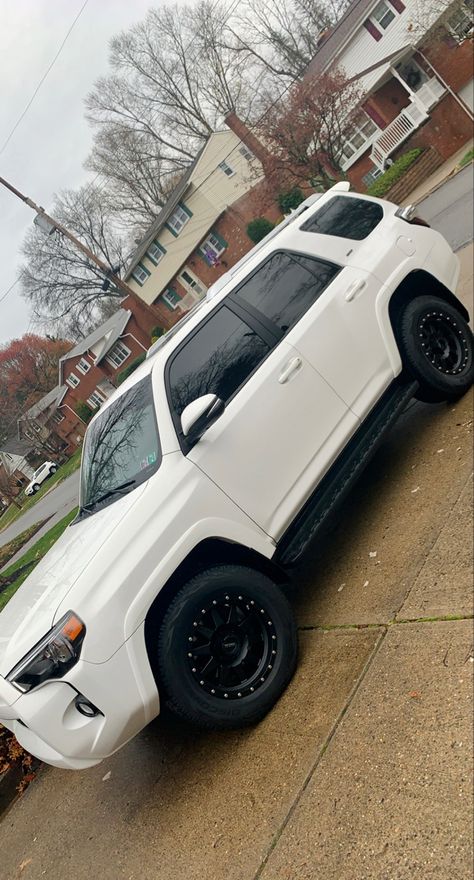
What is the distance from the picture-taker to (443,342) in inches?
206

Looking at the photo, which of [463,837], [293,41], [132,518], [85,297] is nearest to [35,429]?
[132,518]

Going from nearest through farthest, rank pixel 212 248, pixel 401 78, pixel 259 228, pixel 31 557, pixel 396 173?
pixel 31 557
pixel 396 173
pixel 401 78
pixel 259 228
pixel 212 248

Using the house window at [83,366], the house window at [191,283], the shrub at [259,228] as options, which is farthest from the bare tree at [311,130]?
the house window at [83,366]

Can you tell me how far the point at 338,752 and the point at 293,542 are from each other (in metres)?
1.29

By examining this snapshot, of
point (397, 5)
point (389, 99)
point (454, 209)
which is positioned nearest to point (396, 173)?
point (389, 99)

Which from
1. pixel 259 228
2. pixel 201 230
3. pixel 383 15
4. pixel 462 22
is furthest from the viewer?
pixel 201 230

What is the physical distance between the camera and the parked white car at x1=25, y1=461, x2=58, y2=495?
1709 centimetres

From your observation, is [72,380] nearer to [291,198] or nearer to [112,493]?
[291,198]

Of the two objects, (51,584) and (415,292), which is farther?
(415,292)

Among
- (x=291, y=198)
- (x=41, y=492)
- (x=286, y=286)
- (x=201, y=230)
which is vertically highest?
(x=201, y=230)

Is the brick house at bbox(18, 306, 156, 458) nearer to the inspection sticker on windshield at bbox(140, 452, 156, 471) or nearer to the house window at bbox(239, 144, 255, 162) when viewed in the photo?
the house window at bbox(239, 144, 255, 162)

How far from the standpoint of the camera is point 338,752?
2.95 m

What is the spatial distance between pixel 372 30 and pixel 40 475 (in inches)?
1055

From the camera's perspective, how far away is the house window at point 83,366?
A: 143 feet
